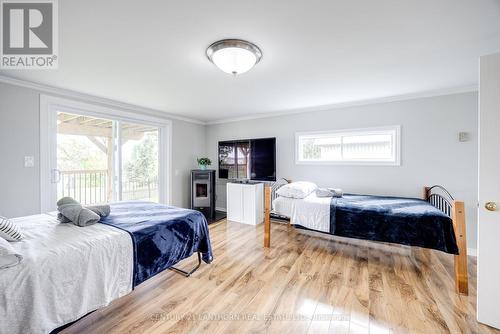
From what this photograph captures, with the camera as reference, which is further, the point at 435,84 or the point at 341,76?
the point at 435,84

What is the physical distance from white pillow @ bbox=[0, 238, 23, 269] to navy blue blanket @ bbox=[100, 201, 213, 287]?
24.0 inches

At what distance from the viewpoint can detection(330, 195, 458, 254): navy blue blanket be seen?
212 centimetres

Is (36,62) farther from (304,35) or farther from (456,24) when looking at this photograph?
(456,24)

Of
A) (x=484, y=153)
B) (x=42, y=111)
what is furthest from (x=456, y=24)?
(x=42, y=111)

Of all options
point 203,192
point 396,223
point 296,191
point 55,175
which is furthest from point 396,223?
point 55,175

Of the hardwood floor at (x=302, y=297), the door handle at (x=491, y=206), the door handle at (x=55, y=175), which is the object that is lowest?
the hardwood floor at (x=302, y=297)

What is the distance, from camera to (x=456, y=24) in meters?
1.55

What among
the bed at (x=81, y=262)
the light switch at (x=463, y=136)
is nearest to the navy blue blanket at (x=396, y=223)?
the light switch at (x=463, y=136)

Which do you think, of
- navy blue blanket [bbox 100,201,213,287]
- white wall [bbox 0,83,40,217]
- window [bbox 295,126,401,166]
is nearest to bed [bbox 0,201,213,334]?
navy blue blanket [bbox 100,201,213,287]

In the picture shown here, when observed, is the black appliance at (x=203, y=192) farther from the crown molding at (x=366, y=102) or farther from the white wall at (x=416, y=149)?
the white wall at (x=416, y=149)

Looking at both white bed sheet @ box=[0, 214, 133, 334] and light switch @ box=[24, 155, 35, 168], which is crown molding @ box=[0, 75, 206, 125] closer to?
light switch @ box=[24, 155, 35, 168]

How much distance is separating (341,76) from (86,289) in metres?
3.10

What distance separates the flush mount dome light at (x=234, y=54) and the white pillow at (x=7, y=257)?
1916mm

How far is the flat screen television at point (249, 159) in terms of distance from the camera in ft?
14.1
